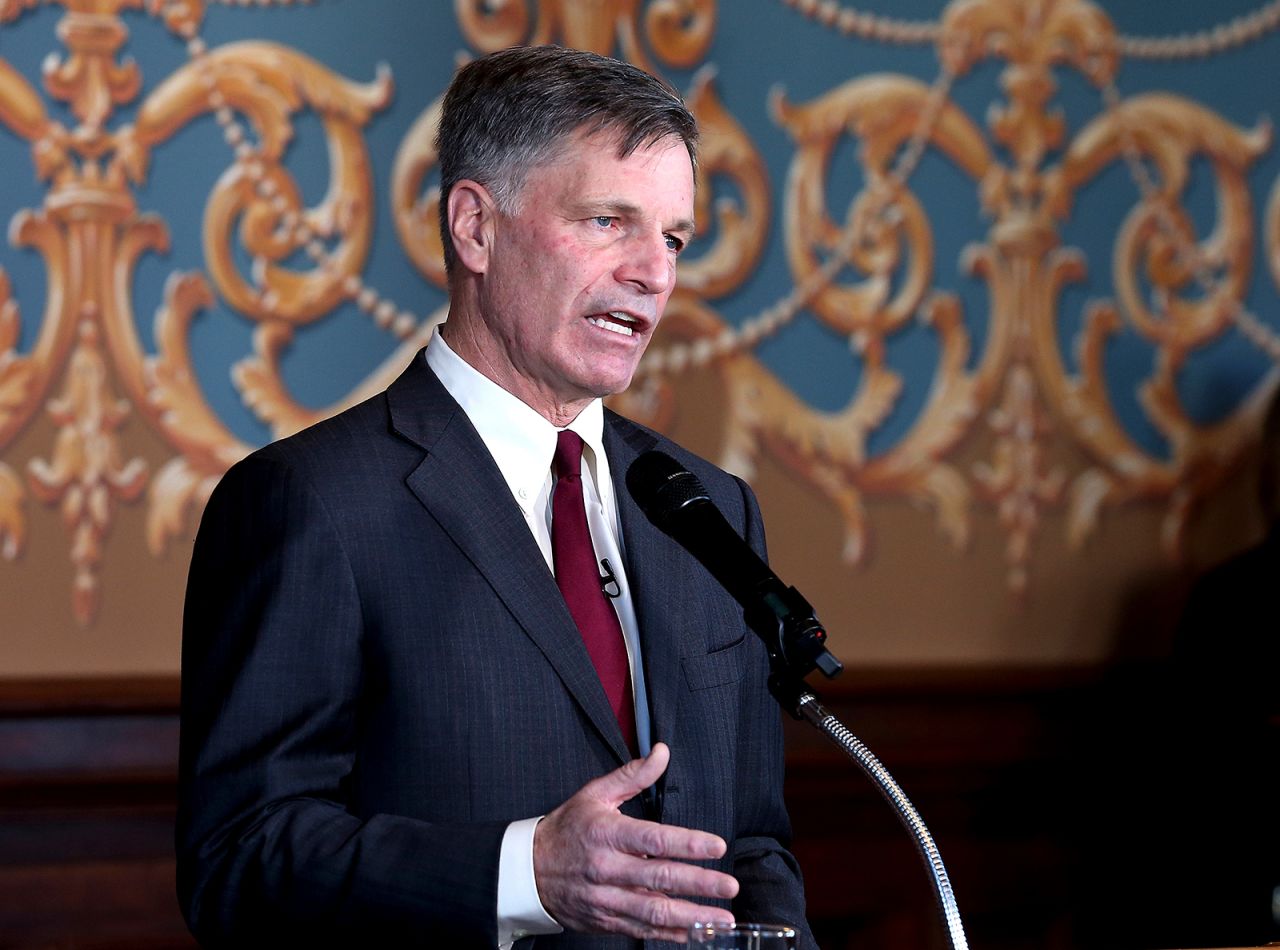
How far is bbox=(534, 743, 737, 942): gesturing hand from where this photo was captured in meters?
1.19

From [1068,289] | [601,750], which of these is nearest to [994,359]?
[1068,289]

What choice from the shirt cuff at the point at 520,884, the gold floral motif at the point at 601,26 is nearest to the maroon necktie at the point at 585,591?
the shirt cuff at the point at 520,884

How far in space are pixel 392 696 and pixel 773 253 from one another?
58.9 inches

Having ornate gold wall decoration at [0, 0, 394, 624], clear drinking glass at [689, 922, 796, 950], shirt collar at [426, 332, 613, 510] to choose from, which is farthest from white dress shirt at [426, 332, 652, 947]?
ornate gold wall decoration at [0, 0, 394, 624]

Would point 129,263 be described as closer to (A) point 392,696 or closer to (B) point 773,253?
(B) point 773,253

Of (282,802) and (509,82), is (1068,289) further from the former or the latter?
(282,802)

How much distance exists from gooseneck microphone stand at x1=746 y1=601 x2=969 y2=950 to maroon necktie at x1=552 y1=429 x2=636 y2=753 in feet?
1.21

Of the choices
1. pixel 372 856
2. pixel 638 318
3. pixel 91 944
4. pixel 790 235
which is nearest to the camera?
pixel 372 856

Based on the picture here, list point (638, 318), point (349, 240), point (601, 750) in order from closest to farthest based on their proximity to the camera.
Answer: point (601, 750) < point (638, 318) < point (349, 240)

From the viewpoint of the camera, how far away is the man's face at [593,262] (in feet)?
5.35

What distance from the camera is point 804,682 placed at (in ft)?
4.01

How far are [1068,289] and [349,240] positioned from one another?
129 cm

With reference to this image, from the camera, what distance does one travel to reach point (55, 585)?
94.1 inches

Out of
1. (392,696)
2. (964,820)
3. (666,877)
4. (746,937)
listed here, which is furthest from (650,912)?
(964,820)
